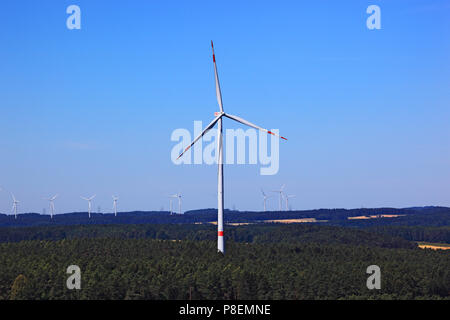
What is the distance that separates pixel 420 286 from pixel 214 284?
57.7 m

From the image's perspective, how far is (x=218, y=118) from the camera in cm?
15425

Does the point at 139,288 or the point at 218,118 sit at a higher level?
the point at 218,118

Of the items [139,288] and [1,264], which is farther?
[1,264]

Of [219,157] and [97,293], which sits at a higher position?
[219,157]

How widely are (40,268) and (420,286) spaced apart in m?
103

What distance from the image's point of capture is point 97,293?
15962cm

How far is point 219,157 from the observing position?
155 metres

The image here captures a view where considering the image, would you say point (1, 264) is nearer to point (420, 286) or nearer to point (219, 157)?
point (219, 157)
